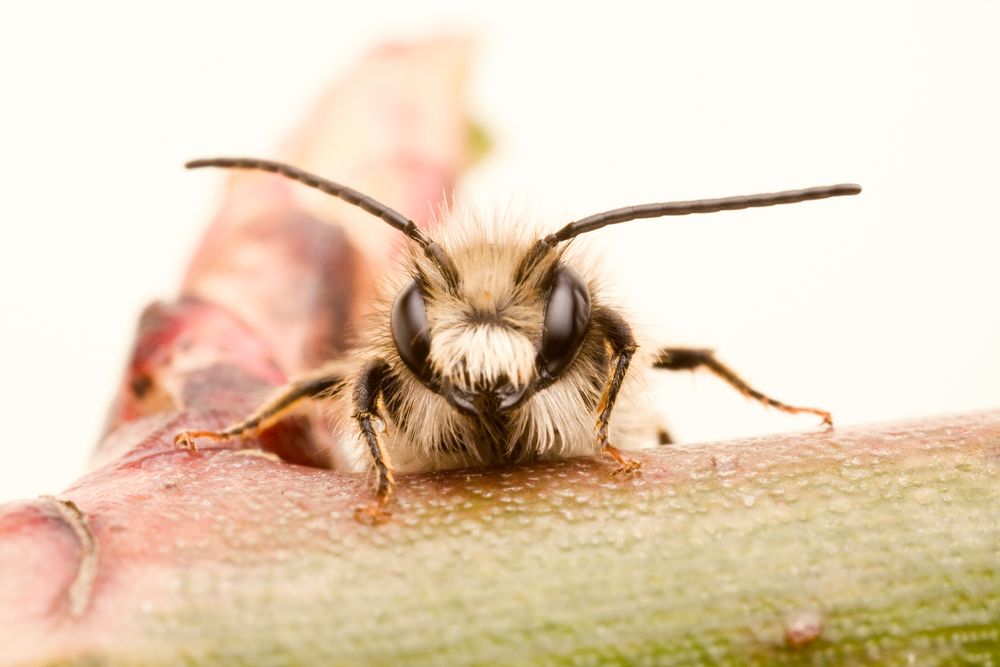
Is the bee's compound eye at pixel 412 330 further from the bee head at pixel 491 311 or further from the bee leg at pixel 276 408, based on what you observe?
the bee leg at pixel 276 408

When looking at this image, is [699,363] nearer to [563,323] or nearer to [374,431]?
[563,323]

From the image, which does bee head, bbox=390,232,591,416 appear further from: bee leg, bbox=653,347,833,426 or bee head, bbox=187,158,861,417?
bee leg, bbox=653,347,833,426

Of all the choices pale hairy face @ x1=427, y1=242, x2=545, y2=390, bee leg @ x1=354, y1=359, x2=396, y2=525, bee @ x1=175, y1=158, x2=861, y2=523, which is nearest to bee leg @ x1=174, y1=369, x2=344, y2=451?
bee @ x1=175, y1=158, x2=861, y2=523

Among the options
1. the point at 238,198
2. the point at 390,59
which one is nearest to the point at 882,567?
the point at 238,198

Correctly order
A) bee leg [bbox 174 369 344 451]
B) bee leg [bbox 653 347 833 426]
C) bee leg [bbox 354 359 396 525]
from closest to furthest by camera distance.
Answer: bee leg [bbox 354 359 396 525] < bee leg [bbox 174 369 344 451] < bee leg [bbox 653 347 833 426]

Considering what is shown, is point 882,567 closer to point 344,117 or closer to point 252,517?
point 252,517

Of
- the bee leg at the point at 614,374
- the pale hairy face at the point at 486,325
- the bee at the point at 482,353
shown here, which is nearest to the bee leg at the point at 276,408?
A: the bee at the point at 482,353

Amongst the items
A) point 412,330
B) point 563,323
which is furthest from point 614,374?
point 412,330
